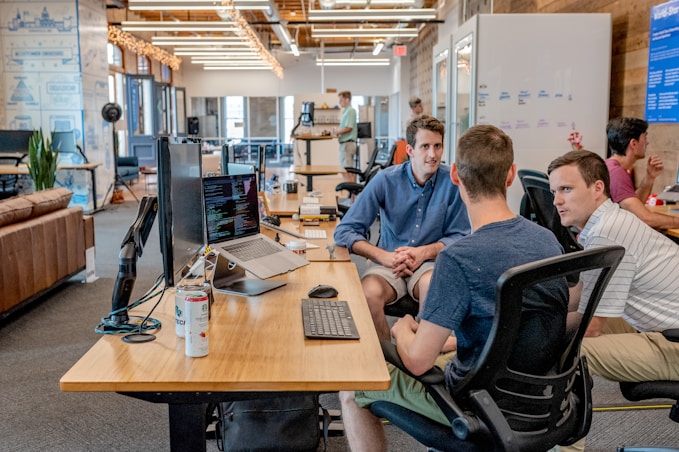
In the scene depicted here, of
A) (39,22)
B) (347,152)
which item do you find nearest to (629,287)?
(347,152)

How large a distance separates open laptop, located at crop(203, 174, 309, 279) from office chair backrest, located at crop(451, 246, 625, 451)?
3.15ft

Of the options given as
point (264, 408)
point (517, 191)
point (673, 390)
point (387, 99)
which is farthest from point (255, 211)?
point (387, 99)

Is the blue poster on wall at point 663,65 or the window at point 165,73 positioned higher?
the window at point 165,73

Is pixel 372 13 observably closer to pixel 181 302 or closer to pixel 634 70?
pixel 634 70

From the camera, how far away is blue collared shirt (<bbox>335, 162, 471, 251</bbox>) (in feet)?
10.8

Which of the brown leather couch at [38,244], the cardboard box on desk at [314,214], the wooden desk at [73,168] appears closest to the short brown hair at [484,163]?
the cardboard box on desk at [314,214]

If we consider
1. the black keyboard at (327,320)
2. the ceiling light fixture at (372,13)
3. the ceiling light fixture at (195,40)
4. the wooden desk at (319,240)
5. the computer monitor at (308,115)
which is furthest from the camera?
the ceiling light fixture at (195,40)

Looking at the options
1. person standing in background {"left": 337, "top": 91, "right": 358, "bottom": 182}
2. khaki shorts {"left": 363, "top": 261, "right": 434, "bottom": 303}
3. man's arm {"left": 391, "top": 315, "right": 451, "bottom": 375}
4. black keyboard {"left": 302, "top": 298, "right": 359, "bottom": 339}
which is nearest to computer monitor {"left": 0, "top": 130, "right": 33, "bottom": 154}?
person standing in background {"left": 337, "top": 91, "right": 358, "bottom": 182}

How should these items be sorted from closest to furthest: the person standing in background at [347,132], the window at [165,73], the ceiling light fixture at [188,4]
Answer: the ceiling light fixture at [188,4]
the person standing in background at [347,132]
the window at [165,73]

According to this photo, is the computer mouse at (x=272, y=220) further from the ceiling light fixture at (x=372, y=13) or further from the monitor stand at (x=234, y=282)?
the ceiling light fixture at (x=372, y=13)

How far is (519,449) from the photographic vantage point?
1.71 meters

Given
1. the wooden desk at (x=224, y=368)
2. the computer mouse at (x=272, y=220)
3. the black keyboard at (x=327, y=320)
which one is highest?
the computer mouse at (x=272, y=220)

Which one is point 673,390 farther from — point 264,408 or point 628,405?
point 264,408

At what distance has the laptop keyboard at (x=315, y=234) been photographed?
354 cm
